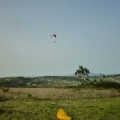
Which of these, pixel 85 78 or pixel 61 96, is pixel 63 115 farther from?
pixel 85 78

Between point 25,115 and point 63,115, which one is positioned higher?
point 63,115

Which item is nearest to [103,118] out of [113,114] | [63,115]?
[113,114]

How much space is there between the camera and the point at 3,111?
19.0m

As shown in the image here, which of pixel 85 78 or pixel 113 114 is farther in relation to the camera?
pixel 85 78

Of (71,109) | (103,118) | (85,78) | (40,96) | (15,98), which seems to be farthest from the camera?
(85,78)

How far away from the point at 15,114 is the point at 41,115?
1.90m

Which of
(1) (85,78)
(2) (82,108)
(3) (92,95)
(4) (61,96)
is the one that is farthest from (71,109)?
(1) (85,78)

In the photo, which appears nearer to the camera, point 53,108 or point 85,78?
point 53,108

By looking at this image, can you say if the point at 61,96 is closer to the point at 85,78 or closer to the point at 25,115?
the point at 25,115

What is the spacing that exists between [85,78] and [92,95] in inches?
2527

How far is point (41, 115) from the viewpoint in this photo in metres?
18.5

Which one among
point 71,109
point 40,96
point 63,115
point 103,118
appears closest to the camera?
point 63,115

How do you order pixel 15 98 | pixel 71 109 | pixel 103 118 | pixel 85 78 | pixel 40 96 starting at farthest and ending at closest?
1. pixel 85 78
2. pixel 40 96
3. pixel 15 98
4. pixel 71 109
5. pixel 103 118

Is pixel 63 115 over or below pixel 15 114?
over
